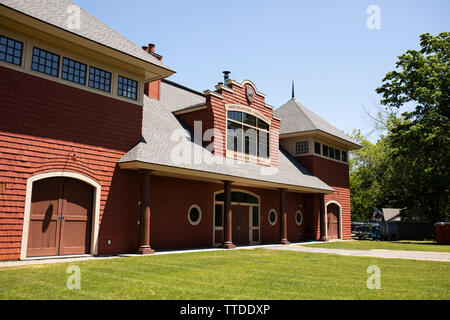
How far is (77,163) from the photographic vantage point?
12.1 meters

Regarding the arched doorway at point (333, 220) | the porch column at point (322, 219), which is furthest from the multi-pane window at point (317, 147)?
the arched doorway at point (333, 220)

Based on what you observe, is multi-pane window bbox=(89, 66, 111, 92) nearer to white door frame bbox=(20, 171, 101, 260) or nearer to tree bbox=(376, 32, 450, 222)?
white door frame bbox=(20, 171, 101, 260)

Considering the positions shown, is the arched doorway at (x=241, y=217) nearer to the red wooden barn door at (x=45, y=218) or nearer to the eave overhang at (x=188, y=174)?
the eave overhang at (x=188, y=174)

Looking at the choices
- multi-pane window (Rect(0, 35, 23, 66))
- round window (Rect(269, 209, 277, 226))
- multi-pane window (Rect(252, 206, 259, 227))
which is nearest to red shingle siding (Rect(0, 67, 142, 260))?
multi-pane window (Rect(0, 35, 23, 66))

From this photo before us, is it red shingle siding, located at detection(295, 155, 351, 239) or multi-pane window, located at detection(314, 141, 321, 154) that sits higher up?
multi-pane window, located at detection(314, 141, 321, 154)

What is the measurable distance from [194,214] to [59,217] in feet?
19.4

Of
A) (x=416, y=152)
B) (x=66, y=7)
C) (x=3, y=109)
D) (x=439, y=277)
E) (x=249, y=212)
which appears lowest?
(x=439, y=277)

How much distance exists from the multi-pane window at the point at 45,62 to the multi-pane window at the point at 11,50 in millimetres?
410

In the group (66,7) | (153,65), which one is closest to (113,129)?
(153,65)

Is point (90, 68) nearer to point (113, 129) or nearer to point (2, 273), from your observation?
point (113, 129)

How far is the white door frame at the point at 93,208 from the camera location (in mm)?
10695

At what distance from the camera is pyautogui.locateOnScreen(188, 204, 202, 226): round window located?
15.9m

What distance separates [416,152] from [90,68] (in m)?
23.4

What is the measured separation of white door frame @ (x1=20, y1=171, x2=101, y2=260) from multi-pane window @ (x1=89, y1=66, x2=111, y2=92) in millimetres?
3230
